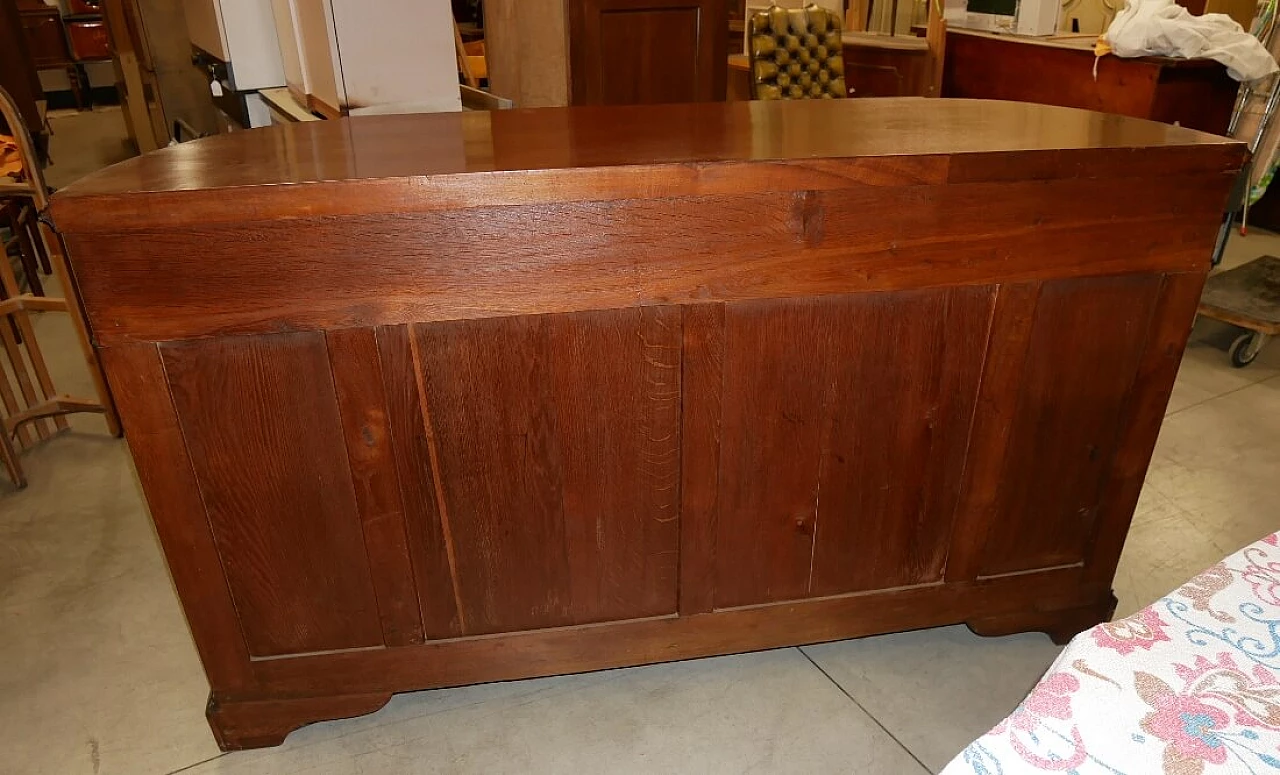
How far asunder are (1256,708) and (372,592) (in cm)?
123

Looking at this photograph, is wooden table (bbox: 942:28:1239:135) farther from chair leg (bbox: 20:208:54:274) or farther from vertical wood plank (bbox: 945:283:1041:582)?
chair leg (bbox: 20:208:54:274)

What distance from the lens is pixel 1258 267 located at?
3.35 m

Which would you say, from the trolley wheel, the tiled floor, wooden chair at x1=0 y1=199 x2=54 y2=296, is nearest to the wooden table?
the trolley wheel

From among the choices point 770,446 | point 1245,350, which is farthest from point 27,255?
point 1245,350

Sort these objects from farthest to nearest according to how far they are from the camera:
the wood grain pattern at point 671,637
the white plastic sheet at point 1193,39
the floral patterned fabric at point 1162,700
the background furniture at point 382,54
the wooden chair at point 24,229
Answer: the white plastic sheet at point 1193,39 → the wooden chair at point 24,229 → the background furniture at point 382,54 → the wood grain pattern at point 671,637 → the floral patterned fabric at point 1162,700

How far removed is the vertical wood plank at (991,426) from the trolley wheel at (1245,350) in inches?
79.5

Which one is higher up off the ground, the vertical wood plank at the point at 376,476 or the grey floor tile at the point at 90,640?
the vertical wood plank at the point at 376,476

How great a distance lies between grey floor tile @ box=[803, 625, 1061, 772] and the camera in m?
1.60

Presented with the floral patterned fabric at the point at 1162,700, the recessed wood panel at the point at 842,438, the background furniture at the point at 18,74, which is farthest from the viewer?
the background furniture at the point at 18,74

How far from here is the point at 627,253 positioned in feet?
4.11

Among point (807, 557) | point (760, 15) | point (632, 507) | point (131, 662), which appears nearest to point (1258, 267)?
point (760, 15)

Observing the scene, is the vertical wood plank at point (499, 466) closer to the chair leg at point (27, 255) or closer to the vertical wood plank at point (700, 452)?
the vertical wood plank at point (700, 452)

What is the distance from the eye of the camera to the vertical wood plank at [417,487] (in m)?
1.28

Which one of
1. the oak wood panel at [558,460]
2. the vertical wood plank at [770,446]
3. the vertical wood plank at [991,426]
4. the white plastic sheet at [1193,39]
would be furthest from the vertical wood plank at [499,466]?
the white plastic sheet at [1193,39]
